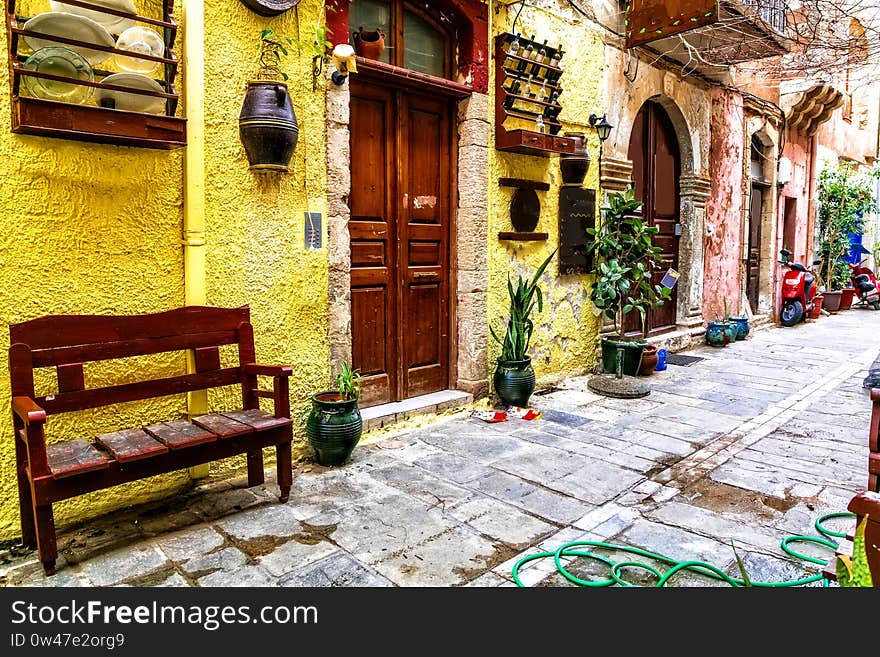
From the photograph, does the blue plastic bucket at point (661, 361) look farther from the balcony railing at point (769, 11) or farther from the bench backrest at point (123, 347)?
the bench backrest at point (123, 347)

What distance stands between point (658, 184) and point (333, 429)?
206 inches

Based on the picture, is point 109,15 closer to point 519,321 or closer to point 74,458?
point 74,458

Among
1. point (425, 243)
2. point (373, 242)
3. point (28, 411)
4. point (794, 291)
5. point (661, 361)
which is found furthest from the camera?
point (794, 291)

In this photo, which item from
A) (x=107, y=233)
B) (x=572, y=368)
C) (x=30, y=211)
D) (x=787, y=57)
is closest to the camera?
(x=30, y=211)

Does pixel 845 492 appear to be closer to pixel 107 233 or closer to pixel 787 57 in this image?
pixel 107 233

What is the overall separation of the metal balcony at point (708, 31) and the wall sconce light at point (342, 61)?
3.49 metres

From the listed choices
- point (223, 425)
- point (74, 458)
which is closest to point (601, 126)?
point (223, 425)

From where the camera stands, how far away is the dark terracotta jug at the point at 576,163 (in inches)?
213

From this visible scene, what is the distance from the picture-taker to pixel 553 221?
547 cm

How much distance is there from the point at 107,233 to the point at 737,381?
526cm

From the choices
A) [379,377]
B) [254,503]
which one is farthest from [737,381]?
[254,503]

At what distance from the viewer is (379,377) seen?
14.5 ft

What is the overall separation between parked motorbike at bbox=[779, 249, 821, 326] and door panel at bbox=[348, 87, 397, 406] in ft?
25.4

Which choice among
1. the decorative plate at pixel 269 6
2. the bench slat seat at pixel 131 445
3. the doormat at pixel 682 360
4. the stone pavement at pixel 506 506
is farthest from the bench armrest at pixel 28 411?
the doormat at pixel 682 360
